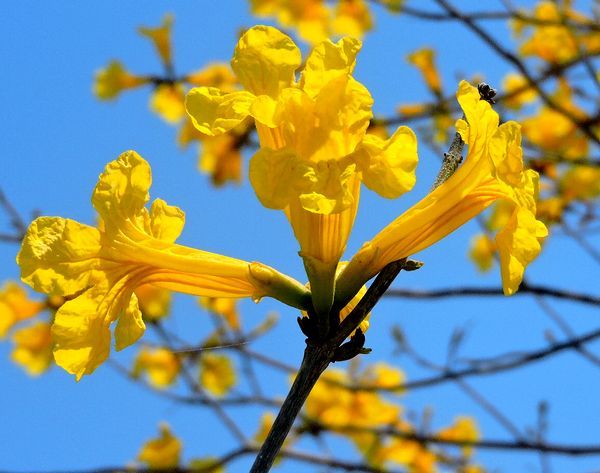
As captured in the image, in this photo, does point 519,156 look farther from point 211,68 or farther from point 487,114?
point 211,68

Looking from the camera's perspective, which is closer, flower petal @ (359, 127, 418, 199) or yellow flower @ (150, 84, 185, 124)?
flower petal @ (359, 127, 418, 199)

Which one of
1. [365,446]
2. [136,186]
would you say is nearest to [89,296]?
[136,186]

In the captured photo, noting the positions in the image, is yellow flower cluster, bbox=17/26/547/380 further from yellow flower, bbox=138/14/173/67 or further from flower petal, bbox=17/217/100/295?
yellow flower, bbox=138/14/173/67

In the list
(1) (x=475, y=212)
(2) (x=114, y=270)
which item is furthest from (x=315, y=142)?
(2) (x=114, y=270)

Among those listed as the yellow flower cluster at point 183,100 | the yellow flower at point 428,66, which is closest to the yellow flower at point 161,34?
the yellow flower cluster at point 183,100

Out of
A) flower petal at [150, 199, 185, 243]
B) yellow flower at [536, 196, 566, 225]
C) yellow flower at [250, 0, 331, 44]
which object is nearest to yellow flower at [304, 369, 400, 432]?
yellow flower at [536, 196, 566, 225]
